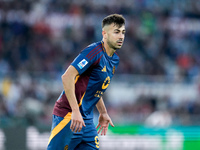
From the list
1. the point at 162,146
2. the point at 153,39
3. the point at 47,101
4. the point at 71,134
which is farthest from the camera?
the point at 153,39

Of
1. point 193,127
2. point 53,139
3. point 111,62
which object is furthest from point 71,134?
point 193,127

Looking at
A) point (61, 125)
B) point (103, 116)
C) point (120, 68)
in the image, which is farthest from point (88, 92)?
point (120, 68)

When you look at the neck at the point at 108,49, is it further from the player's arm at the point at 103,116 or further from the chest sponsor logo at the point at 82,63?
the player's arm at the point at 103,116

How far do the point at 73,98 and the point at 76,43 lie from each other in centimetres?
1162

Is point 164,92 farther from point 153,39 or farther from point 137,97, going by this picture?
point 153,39

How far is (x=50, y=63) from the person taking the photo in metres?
14.9

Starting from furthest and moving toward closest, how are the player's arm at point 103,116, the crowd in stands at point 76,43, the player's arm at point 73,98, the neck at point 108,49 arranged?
the crowd in stands at point 76,43 < the player's arm at point 103,116 < the neck at point 108,49 < the player's arm at point 73,98

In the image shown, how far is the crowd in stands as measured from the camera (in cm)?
1263

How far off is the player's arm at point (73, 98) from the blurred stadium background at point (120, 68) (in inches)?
194

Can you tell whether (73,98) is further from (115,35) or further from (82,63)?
(115,35)

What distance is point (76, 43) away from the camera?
16.3m

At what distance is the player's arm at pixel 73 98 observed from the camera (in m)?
4.73

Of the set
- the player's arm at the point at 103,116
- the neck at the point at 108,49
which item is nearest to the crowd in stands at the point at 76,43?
the player's arm at the point at 103,116

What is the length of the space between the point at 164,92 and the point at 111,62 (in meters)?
9.47
